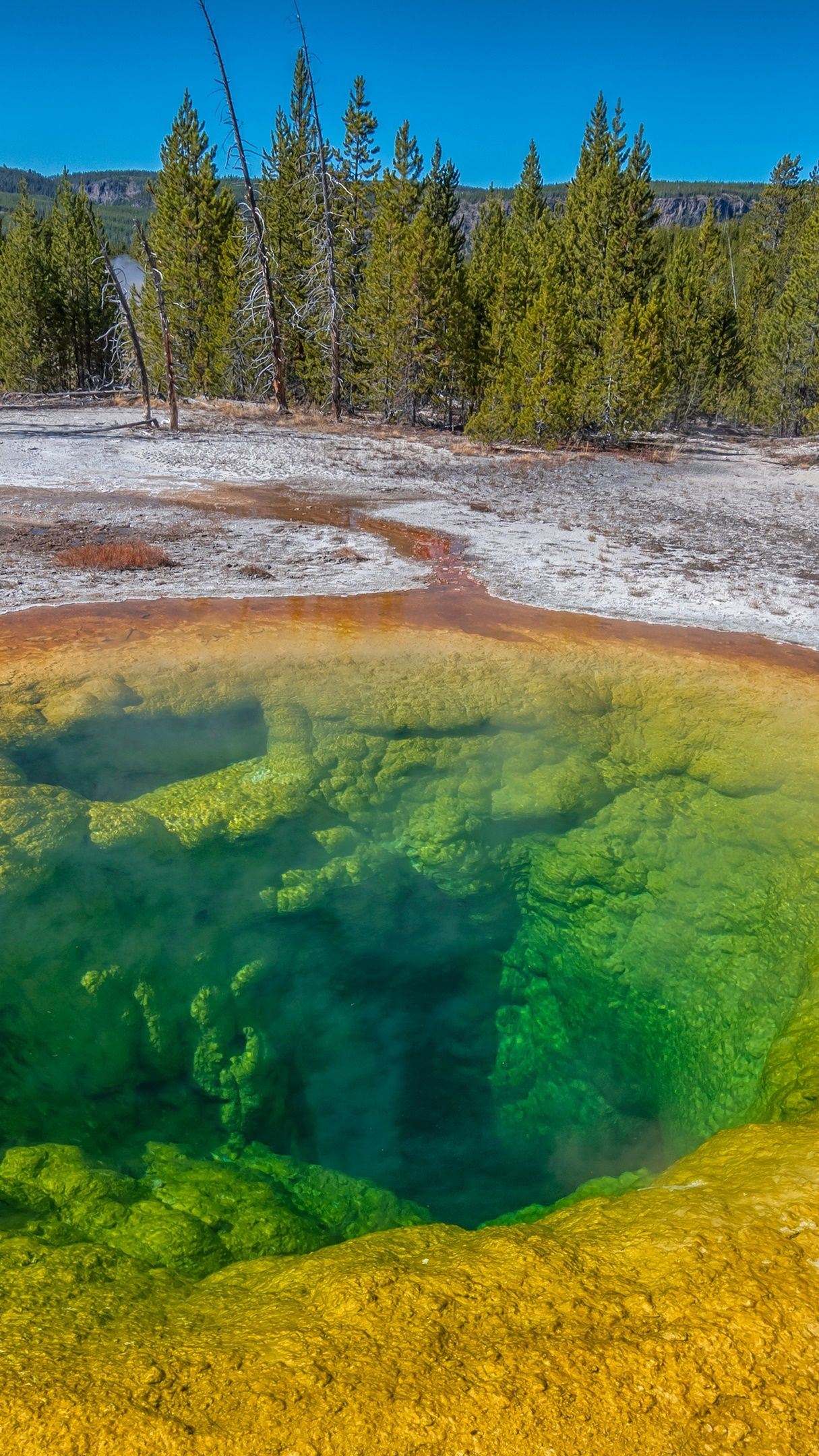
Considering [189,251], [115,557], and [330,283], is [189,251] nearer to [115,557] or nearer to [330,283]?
[330,283]

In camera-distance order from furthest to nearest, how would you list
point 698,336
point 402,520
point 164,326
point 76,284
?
point 76,284 → point 698,336 → point 164,326 → point 402,520

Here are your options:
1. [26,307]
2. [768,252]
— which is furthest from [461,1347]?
[768,252]

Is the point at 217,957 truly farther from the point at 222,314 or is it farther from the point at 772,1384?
the point at 222,314

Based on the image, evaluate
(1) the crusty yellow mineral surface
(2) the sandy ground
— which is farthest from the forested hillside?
(1) the crusty yellow mineral surface

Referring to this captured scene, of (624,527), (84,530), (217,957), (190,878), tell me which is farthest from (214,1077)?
(624,527)

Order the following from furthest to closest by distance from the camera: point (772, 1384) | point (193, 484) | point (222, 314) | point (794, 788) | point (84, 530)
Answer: point (222, 314)
point (193, 484)
point (84, 530)
point (794, 788)
point (772, 1384)

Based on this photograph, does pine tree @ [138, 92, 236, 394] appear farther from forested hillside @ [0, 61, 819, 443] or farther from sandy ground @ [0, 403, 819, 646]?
sandy ground @ [0, 403, 819, 646]

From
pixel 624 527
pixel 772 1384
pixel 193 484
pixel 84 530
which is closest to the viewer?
pixel 772 1384
